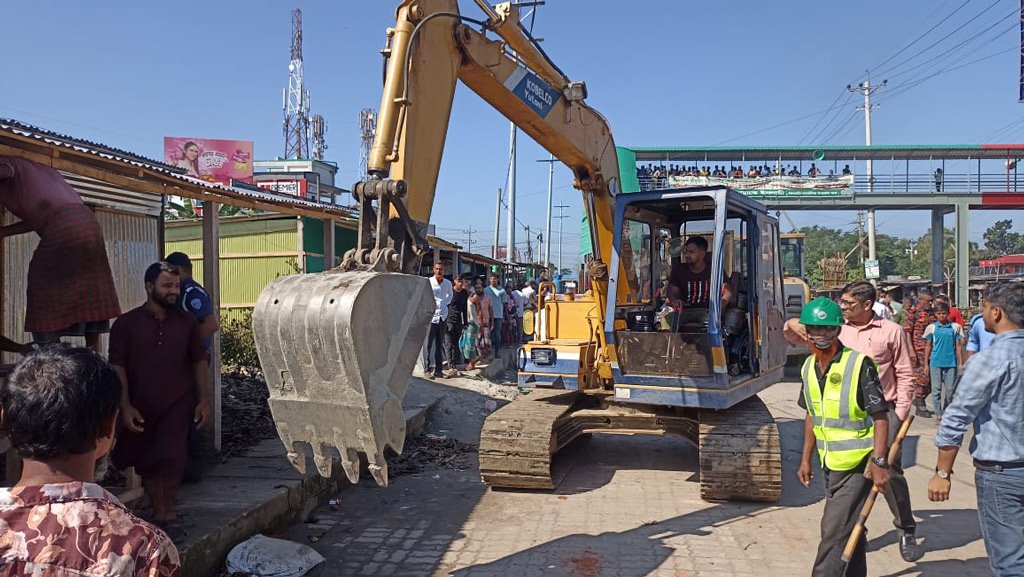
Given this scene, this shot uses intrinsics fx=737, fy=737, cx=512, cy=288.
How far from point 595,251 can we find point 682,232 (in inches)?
46.8

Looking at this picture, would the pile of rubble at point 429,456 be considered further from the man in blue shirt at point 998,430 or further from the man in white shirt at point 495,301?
the man in white shirt at point 495,301

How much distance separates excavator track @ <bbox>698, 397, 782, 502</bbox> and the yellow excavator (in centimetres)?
1

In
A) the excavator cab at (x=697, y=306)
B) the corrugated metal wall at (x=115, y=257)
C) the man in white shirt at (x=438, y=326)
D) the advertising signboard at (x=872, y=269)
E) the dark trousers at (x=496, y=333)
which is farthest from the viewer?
the advertising signboard at (x=872, y=269)

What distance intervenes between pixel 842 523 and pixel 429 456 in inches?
195

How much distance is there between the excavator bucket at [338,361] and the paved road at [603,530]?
1.65m

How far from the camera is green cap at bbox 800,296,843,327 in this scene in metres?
4.05

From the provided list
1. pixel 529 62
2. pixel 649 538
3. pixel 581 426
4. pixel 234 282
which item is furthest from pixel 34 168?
pixel 234 282

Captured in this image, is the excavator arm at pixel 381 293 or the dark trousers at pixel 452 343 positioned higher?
the excavator arm at pixel 381 293

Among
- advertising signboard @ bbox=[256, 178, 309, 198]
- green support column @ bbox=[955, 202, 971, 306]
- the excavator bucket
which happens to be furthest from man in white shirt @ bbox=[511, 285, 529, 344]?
advertising signboard @ bbox=[256, 178, 309, 198]

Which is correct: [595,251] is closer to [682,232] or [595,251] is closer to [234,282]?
[682,232]

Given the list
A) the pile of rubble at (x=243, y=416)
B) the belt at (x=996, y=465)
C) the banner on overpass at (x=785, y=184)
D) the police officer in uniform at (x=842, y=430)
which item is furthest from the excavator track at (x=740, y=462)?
the banner on overpass at (x=785, y=184)

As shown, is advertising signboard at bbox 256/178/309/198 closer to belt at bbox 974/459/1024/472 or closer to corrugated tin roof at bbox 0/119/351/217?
corrugated tin roof at bbox 0/119/351/217

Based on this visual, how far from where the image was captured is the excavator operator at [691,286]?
7.04 meters

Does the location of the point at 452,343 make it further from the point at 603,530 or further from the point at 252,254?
the point at 603,530
